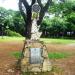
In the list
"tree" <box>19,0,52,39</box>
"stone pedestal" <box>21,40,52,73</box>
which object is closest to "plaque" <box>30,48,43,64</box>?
"stone pedestal" <box>21,40,52,73</box>

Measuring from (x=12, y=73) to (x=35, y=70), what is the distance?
1.02 m

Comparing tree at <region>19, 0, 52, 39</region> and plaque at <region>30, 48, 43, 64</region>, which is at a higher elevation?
tree at <region>19, 0, 52, 39</region>

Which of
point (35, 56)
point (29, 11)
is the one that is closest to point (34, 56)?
point (35, 56)

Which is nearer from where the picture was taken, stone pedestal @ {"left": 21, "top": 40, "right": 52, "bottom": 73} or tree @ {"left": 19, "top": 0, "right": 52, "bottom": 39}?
stone pedestal @ {"left": 21, "top": 40, "right": 52, "bottom": 73}

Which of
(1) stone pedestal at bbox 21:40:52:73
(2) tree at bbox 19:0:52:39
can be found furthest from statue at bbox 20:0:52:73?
(2) tree at bbox 19:0:52:39

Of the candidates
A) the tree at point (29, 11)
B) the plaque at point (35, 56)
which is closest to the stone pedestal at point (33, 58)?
the plaque at point (35, 56)

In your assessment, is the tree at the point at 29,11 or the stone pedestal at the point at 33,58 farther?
the tree at the point at 29,11

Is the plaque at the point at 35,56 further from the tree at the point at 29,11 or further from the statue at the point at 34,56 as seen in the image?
the tree at the point at 29,11

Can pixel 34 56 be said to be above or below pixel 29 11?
below

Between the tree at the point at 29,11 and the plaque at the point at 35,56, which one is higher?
the tree at the point at 29,11

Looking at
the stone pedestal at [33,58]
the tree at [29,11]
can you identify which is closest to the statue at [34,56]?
the stone pedestal at [33,58]

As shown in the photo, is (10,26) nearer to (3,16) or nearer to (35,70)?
(3,16)

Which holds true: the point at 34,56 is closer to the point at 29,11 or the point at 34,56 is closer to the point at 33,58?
the point at 33,58

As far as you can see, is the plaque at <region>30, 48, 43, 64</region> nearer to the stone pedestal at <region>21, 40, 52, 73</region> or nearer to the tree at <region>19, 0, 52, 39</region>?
the stone pedestal at <region>21, 40, 52, 73</region>
